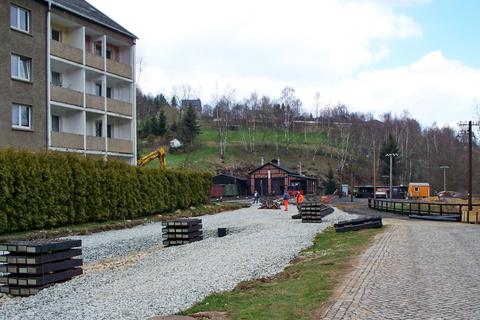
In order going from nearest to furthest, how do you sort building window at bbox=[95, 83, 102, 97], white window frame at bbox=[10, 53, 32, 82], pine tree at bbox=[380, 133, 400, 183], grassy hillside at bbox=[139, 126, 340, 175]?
white window frame at bbox=[10, 53, 32, 82], building window at bbox=[95, 83, 102, 97], pine tree at bbox=[380, 133, 400, 183], grassy hillside at bbox=[139, 126, 340, 175]

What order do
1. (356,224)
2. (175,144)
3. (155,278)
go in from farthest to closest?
1. (175,144)
2. (356,224)
3. (155,278)

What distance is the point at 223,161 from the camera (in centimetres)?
10262

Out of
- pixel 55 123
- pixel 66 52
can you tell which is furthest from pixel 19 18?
pixel 55 123

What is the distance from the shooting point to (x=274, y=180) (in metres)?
87.8

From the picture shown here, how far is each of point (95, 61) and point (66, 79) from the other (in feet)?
7.91

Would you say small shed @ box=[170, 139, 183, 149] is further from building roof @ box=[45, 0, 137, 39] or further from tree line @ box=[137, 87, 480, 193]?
building roof @ box=[45, 0, 137, 39]

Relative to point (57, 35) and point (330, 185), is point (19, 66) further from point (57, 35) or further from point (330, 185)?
point (330, 185)

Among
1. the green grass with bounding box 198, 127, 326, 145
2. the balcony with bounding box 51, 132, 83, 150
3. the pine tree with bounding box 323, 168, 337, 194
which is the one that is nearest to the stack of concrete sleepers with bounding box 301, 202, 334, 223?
the balcony with bounding box 51, 132, 83, 150

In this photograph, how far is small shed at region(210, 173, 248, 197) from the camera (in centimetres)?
7927

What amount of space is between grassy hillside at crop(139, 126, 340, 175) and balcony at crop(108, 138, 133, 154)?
50753mm

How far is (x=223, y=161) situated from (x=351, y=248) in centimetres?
8560

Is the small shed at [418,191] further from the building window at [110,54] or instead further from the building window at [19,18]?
the building window at [19,18]

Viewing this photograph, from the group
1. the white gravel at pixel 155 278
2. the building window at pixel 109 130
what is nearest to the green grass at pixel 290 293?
the white gravel at pixel 155 278

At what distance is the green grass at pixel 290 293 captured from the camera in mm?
8211
